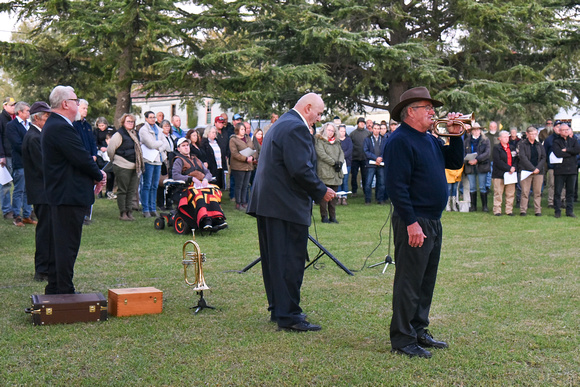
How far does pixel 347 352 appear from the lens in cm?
523

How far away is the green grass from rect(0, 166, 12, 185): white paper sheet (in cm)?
150

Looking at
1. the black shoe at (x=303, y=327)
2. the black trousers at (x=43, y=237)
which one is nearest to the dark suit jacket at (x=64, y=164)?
the black trousers at (x=43, y=237)

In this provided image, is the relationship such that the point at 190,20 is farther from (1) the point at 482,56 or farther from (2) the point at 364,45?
(1) the point at 482,56

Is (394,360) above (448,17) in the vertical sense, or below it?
below

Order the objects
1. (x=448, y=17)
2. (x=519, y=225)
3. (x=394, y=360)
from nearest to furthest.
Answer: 1. (x=394, y=360)
2. (x=519, y=225)
3. (x=448, y=17)

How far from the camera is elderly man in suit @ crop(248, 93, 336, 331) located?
5.89 meters

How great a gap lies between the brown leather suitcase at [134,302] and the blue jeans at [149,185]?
737 centimetres

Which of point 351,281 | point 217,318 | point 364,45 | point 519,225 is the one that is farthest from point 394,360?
point 364,45

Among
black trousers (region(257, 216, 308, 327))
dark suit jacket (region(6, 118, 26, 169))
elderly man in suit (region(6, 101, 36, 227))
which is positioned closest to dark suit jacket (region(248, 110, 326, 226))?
black trousers (region(257, 216, 308, 327))

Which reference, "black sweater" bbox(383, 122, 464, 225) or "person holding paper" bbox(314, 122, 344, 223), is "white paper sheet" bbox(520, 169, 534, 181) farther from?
"black sweater" bbox(383, 122, 464, 225)

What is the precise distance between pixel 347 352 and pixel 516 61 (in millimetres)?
18617

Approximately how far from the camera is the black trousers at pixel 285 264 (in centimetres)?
594

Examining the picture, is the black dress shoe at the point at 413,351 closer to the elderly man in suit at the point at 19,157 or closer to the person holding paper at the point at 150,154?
the elderly man in suit at the point at 19,157

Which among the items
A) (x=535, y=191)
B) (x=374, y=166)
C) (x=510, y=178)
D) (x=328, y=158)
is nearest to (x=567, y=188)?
(x=535, y=191)
